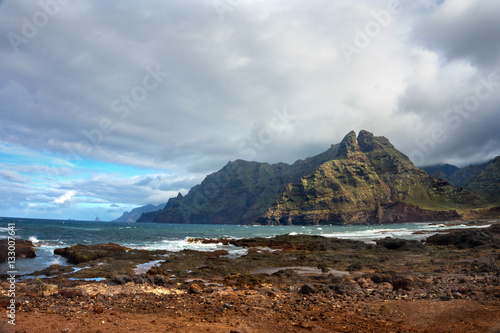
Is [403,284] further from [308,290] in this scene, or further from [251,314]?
[251,314]

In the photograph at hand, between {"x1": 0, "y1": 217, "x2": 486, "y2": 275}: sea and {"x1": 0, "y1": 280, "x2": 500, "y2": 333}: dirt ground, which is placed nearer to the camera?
{"x1": 0, "y1": 280, "x2": 500, "y2": 333}: dirt ground

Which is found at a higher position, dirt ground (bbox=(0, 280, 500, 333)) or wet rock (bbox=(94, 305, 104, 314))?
wet rock (bbox=(94, 305, 104, 314))

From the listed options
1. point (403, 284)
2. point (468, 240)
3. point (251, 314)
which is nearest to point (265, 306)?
point (251, 314)

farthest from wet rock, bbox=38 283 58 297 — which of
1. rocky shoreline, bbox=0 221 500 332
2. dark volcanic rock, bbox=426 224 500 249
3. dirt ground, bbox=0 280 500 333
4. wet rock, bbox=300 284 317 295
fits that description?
dark volcanic rock, bbox=426 224 500 249

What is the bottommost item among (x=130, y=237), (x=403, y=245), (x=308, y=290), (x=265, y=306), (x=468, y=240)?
(x=130, y=237)

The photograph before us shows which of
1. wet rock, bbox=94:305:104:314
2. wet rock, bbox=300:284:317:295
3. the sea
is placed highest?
wet rock, bbox=94:305:104:314

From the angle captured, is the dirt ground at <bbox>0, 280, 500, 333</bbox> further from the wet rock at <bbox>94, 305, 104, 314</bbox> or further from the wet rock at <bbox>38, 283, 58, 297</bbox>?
the wet rock at <bbox>38, 283, 58, 297</bbox>

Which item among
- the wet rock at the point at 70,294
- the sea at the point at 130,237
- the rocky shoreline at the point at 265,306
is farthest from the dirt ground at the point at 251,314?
the sea at the point at 130,237

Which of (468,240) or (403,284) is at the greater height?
(403,284)

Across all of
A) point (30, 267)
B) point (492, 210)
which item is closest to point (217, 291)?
point (30, 267)

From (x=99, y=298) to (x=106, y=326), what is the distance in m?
3.80

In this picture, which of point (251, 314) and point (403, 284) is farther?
point (403, 284)

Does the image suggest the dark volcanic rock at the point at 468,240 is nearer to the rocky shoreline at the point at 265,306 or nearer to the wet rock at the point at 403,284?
the rocky shoreline at the point at 265,306

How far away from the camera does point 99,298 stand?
11.1m
